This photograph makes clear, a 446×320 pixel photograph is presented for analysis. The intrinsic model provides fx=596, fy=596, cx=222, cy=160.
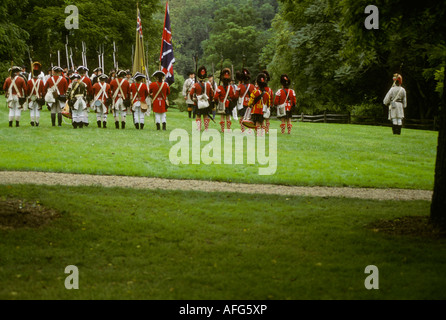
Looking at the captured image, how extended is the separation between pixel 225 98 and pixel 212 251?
1621cm

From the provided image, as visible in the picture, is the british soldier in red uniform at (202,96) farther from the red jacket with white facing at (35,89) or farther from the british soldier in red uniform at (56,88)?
the red jacket with white facing at (35,89)

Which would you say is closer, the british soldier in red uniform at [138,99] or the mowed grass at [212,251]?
the mowed grass at [212,251]

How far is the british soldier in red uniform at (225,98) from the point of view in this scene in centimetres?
2284

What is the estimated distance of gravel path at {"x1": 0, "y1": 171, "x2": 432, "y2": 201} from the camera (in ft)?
37.4

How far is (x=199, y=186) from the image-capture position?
11820mm

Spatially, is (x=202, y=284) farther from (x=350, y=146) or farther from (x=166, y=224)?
→ (x=350, y=146)

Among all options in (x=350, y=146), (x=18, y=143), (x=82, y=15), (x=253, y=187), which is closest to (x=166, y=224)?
(x=253, y=187)

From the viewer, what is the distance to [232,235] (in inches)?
313

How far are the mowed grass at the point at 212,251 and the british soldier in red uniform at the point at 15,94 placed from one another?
1306cm

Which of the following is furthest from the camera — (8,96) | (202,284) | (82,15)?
(82,15)

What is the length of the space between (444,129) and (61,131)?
50.3 ft

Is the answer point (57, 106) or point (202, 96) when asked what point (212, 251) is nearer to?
point (202, 96)

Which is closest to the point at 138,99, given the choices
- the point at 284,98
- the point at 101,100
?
the point at 101,100

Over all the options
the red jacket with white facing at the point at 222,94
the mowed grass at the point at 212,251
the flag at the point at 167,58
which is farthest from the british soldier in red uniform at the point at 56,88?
the mowed grass at the point at 212,251
